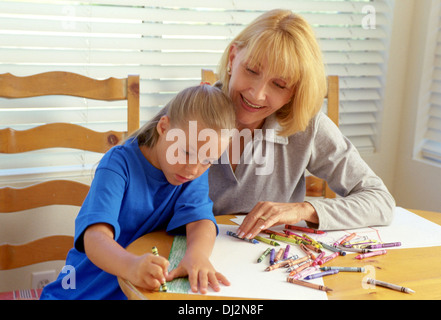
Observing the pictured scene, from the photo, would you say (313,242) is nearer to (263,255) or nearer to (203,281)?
(263,255)

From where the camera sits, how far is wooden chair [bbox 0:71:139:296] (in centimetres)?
138

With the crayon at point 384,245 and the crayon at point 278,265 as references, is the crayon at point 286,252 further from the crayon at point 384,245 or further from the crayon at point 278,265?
the crayon at point 384,245

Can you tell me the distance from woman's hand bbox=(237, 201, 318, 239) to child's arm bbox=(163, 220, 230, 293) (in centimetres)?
10

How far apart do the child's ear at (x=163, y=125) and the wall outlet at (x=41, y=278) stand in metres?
0.92

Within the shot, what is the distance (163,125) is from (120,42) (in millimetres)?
750

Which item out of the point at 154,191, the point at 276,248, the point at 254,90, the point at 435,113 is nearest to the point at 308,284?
the point at 276,248

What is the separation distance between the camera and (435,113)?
2.14 m

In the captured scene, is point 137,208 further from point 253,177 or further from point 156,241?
point 253,177

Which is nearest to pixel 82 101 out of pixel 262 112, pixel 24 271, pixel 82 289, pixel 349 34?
pixel 24 271

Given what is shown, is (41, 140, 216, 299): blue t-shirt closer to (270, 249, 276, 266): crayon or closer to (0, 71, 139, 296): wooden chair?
(270, 249, 276, 266): crayon

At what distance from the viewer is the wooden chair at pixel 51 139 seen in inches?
54.5

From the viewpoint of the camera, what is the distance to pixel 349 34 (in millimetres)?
2141

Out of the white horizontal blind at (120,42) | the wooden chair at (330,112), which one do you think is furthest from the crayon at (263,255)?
the white horizontal blind at (120,42)

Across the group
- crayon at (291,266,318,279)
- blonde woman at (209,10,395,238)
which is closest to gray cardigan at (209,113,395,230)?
blonde woman at (209,10,395,238)
